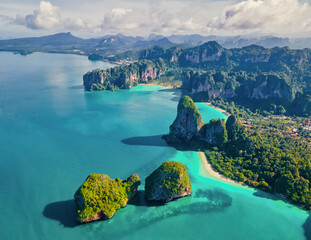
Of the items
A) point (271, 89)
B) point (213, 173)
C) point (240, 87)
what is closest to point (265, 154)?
point (213, 173)

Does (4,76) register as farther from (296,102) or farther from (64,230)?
(296,102)

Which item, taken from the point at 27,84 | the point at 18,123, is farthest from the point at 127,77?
the point at 18,123

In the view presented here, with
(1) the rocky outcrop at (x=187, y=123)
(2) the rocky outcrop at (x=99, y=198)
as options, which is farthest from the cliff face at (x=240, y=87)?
(2) the rocky outcrop at (x=99, y=198)

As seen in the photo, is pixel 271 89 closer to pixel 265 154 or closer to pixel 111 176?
pixel 265 154

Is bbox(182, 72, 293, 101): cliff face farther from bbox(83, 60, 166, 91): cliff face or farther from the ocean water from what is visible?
bbox(83, 60, 166, 91): cliff face

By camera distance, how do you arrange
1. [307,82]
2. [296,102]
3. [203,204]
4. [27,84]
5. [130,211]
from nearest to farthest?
[130,211] → [203,204] → [296,102] → [307,82] → [27,84]

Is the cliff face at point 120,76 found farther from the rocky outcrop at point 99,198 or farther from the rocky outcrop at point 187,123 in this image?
the rocky outcrop at point 99,198

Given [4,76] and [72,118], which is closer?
[72,118]

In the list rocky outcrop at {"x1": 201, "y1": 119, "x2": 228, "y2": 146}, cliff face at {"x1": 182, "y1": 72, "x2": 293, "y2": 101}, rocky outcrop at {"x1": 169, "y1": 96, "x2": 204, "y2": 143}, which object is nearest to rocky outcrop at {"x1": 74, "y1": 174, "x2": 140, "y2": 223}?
rocky outcrop at {"x1": 169, "y1": 96, "x2": 204, "y2": 143}
